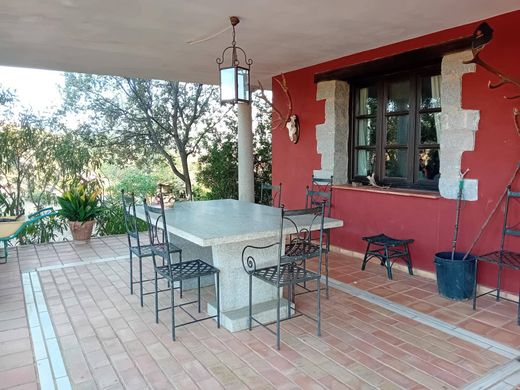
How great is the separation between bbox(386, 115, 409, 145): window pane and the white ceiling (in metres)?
0.78

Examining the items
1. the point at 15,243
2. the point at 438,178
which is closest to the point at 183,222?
the point at 438,178

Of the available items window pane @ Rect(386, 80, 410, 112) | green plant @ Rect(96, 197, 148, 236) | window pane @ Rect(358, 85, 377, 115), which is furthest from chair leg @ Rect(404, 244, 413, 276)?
green plant @ Rect(96, 197, 148, 236)

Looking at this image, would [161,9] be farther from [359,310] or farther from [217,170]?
[217,170]

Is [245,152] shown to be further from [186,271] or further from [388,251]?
[186,271]

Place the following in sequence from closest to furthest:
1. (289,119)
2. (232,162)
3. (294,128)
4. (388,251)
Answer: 1. (388,251)
2. (294,128)
3. (289,119)
4. (232,162)

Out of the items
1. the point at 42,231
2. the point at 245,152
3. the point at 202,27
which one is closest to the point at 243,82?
the point at 202,27

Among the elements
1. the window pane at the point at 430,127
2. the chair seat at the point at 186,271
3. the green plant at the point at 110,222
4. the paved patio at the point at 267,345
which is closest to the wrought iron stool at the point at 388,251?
the paved patio at the point at 267,345

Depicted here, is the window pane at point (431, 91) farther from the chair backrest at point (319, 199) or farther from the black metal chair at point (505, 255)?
the chair backrest at point (319, 199)

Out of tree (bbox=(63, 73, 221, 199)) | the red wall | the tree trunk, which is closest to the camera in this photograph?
the red wall

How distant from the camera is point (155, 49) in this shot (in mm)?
4023

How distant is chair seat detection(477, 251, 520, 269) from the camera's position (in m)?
2.72

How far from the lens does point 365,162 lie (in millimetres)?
4520

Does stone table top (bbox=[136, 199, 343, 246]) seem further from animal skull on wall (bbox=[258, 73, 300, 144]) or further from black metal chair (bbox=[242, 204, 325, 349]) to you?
animal skull on wall (bbox=[258, 73, 300, 144])

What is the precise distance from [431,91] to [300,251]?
2.14 m
